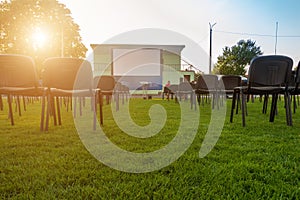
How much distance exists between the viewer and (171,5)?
957 cm

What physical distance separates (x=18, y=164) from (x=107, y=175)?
0.63 meters

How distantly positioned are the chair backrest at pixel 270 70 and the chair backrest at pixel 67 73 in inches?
81.4

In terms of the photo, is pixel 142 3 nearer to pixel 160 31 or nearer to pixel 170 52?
pixel 160 31

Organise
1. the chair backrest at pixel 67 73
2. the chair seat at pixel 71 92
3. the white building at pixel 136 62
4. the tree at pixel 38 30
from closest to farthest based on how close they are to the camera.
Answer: the chair backrest at pixel 67 73, the chair seat at pixel 71 92, the tree at pixel 38 30, the white building at pixel 136 62

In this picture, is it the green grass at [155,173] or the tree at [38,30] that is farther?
the tree at [38,30]

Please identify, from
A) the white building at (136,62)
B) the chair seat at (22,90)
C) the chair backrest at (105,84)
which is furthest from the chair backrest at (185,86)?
the white building at (136,62)

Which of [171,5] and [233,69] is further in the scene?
[233,69]

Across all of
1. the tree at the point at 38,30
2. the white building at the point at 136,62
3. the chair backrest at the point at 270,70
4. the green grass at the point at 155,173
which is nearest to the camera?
the green grass at the point at 155,173

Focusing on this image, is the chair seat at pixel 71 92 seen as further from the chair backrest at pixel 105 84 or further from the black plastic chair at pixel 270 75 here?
the chair backrest at pixel 105 84

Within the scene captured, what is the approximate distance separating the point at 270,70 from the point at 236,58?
34876mm

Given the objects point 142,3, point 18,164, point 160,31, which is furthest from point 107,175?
point 142,3

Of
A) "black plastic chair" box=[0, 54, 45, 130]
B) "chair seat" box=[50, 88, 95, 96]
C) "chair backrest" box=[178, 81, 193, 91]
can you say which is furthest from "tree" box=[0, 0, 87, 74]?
"chair seat" box=[50, 88, 95, 96]

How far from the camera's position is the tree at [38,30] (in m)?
17.7

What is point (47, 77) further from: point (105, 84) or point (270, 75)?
point (105, 84)
